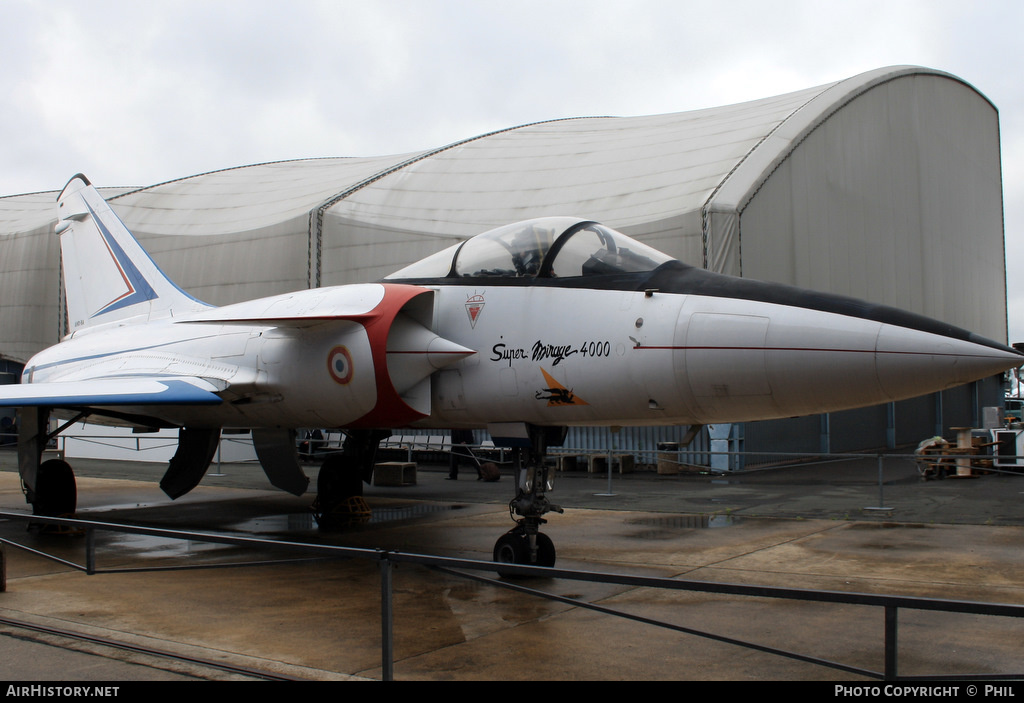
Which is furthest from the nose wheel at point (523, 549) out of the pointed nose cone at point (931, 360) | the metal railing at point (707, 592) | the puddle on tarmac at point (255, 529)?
the pointed nose cone at point (931, 360)

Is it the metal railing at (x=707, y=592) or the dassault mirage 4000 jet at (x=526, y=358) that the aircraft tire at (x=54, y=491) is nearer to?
the dassault mirage 4000 jet at (x=526, y=358)

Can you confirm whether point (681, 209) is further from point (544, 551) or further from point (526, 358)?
point (544, 551)

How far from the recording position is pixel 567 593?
5895mm

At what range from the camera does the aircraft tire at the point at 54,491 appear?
9.30 meters

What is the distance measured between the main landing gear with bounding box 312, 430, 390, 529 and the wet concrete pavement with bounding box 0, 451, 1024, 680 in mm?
339

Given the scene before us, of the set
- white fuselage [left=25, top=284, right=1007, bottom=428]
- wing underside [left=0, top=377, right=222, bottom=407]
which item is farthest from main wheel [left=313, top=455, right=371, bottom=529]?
wing underside [left=0, top=377, right=222, bottom=407]

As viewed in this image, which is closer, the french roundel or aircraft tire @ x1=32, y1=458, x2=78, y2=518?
the french roundel

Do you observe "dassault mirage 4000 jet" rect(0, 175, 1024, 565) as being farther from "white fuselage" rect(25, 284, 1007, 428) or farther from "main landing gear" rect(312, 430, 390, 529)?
"main landing gear" rect(312, 430, 390, 529)

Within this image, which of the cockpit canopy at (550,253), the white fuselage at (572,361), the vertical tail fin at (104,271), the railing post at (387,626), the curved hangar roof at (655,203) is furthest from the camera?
the curved hangar roof at (655,203)

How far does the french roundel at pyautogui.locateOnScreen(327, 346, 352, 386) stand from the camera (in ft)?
21.5

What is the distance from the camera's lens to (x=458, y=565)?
3.66 metres

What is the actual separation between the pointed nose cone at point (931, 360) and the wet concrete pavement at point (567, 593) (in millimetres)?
1461

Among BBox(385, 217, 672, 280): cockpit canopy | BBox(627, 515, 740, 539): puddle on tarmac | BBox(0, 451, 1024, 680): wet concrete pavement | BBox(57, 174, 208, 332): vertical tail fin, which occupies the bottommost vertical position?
BBox(627, 515, 740, 539): puddle on tarmac

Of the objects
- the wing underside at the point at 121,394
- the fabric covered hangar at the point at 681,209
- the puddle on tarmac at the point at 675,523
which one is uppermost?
the fabric covered hangar at the point at 681,209
